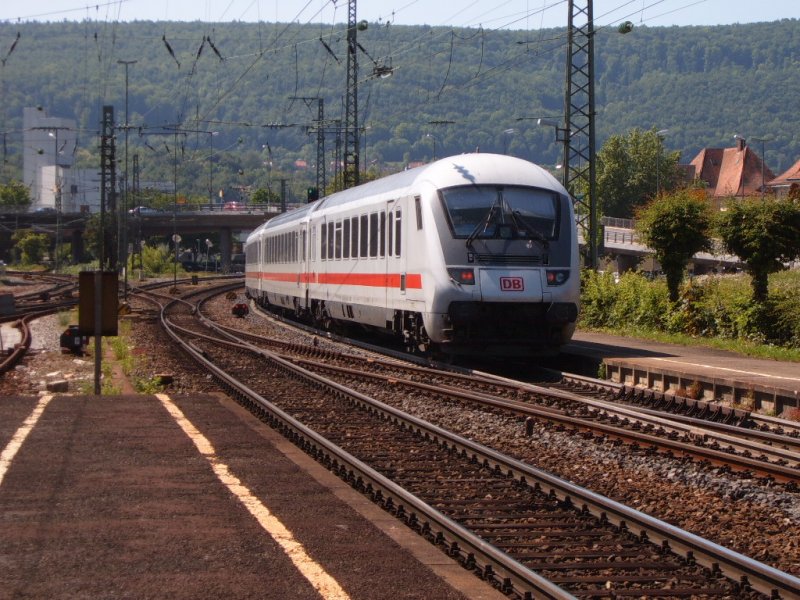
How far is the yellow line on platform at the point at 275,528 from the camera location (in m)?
6.20

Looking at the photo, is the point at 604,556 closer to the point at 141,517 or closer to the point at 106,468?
the point at 141,517

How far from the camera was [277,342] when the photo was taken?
25.6m

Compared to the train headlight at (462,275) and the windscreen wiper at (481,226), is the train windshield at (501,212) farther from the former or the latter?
the train headlight at (462,275)

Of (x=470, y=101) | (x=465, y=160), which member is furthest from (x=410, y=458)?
(x=470, y=101)

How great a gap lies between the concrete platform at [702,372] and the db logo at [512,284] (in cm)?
177

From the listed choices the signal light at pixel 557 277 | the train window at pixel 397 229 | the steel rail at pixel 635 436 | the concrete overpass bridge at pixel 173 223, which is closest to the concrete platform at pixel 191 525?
the steel rail at pixel 635 436

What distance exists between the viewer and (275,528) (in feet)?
24.6

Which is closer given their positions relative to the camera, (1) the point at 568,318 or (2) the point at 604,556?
(2) the point at 604,556

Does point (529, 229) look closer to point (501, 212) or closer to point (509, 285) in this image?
point (501, 212)

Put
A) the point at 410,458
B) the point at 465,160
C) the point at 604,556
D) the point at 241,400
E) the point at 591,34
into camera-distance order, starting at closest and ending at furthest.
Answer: the point at 604,556, the point at 410,458, the point at 241,400, the point at 465,160, the point at 591,34

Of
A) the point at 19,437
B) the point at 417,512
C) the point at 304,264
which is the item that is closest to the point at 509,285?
the point at 19,437

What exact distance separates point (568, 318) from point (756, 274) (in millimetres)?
6546

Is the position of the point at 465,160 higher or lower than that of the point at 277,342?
higher

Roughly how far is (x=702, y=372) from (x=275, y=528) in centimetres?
969
